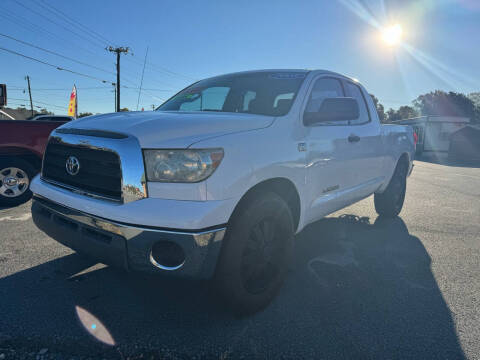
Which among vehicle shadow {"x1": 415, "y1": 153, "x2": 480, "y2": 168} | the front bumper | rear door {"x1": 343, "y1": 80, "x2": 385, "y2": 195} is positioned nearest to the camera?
the front bumper

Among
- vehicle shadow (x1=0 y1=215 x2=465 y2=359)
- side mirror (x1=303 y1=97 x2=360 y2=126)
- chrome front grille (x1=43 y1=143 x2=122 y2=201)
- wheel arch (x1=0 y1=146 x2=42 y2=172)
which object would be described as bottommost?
vehicle shadow (x1=0 y1=215 x2=465 y2=359)

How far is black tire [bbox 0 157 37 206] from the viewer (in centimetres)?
475

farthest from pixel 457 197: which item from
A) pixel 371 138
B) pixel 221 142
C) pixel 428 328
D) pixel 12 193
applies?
pixel 12 193

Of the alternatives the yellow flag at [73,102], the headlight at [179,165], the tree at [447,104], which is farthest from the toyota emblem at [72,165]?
the tree at [447,104]

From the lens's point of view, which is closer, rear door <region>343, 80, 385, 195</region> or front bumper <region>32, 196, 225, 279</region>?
front bumper <region>32, 196, 225, 279</region>

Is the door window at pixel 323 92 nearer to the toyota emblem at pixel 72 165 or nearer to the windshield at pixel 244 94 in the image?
the windshield at pixel 244 94

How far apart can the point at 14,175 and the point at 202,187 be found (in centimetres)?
445

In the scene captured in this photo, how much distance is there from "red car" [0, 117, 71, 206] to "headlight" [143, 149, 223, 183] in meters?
3.69

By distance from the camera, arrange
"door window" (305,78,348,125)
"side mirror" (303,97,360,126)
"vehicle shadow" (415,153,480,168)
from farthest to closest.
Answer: "vehicle shadow" (415,153,480,168), "door window" (305,78,348,125), "side mirror" (303,97,360,126)

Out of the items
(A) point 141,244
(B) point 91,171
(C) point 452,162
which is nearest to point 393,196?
(A) point 141,244

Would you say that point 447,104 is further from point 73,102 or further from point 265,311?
point 265,311

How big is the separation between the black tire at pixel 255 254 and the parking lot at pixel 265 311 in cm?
17

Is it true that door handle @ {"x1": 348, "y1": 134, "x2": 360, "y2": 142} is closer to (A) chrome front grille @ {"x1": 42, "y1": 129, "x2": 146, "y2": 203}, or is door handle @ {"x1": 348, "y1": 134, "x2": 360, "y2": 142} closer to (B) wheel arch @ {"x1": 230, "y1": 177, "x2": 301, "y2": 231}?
(B) wheel arch @ {"x1": 230, "y1": 177, "x2": 301, "y2": 231}

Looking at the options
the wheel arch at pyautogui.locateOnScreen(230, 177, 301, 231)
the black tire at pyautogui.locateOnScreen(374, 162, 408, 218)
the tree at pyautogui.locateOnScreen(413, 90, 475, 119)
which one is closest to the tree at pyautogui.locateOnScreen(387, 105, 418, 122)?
the tree at pyautogui.locateOnScreen(413, 90, 475, 119)
